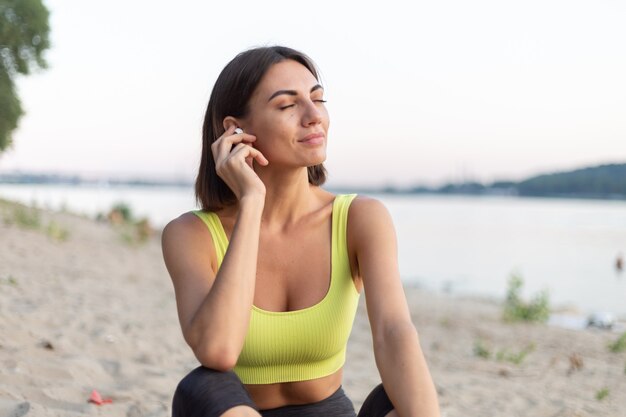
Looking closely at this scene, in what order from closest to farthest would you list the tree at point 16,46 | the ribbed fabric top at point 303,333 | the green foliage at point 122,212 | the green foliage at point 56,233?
the ribbed fabric top at point 303,333 → the tree at point 16,46 → the green foliage at point 56,233 → the green foliage at point 122,212

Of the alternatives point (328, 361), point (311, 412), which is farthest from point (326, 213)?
point (311, 412)

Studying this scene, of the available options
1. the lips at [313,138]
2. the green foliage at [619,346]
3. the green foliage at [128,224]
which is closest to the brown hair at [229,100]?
the lips at [313,138]

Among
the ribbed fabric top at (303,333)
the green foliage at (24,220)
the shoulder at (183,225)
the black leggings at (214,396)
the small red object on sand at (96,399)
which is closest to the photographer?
the black leggings at (214,396)

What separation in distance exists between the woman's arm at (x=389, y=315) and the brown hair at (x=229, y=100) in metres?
0.37

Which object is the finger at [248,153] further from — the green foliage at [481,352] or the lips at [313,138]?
the green foliage at [481,352]

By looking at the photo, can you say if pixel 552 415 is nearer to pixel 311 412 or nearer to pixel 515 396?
pixel 515 396

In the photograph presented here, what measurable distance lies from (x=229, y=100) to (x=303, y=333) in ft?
2.53

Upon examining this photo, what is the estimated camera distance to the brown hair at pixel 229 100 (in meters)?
2.18

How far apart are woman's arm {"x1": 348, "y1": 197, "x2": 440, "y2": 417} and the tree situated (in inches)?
361

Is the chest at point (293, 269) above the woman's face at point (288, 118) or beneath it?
beneath

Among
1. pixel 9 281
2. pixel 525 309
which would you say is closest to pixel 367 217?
pixel 9 281

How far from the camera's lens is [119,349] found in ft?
15.4

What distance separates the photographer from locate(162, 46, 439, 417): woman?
194 centimetres

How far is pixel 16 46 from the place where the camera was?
34.4 feet
